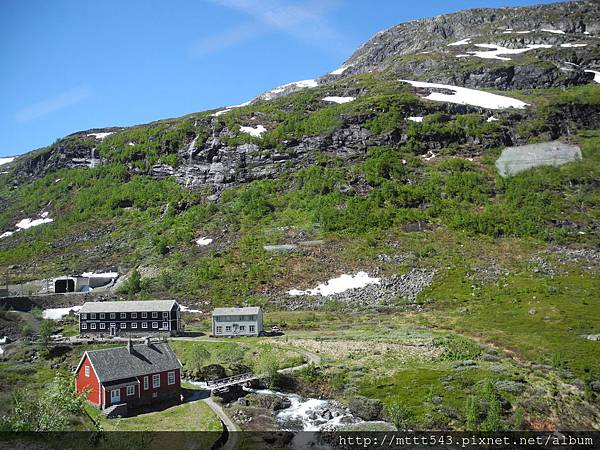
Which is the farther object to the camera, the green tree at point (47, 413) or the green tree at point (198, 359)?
the green tree at point (198, 359)

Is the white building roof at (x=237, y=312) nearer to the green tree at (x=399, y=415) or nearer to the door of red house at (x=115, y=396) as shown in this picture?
the door of red house at (x=115, y=396)

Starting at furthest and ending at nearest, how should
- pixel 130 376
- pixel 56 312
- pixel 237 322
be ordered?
pixel 56 312, pixel 237 322, pixel 130 376

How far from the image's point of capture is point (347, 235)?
99.3 metres

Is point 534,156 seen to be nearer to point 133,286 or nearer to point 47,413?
point 133,286

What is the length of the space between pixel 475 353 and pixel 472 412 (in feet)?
53.4

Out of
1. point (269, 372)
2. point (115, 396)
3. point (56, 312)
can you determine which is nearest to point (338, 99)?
point (56, 312)

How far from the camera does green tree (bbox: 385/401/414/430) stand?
131ft

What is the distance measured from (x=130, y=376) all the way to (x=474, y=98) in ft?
436

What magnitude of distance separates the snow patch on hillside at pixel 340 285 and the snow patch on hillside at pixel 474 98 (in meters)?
79.5

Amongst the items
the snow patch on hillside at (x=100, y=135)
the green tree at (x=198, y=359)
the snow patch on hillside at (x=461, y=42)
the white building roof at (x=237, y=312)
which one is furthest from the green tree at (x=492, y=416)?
the snow patch on hillside at (x=461, y=42)

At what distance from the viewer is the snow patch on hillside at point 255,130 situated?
5522 inches

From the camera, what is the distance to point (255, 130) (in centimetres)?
14262

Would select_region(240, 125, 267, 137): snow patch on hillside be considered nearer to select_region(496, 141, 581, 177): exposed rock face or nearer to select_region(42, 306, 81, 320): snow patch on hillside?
select_region(496, 141, 581, 177): exposed rock face

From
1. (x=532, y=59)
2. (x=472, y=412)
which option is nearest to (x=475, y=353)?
(x=472, y=412)
